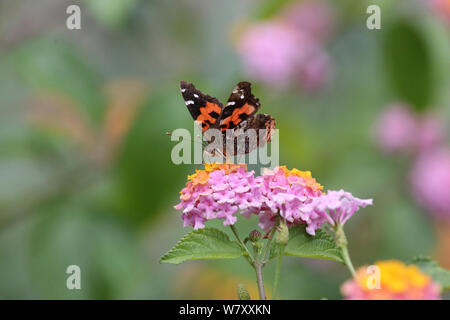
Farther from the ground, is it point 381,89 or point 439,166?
point 381,89

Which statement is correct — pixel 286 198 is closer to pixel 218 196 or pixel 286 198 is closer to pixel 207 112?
pixel 218 196

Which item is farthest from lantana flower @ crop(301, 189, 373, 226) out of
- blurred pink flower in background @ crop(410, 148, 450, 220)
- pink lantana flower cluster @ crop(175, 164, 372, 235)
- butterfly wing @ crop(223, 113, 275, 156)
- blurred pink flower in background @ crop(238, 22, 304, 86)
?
blurred pink flower in background @ crop(410, 148, 450, 220)

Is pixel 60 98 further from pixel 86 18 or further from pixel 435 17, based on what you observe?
pixel 435 17

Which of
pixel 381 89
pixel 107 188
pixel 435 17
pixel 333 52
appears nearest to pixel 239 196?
pixel 107 188

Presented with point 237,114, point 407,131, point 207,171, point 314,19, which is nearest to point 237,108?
point 237,114

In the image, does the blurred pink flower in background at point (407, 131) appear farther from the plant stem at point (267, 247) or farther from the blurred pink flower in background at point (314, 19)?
the plant stem at point (267, 247)

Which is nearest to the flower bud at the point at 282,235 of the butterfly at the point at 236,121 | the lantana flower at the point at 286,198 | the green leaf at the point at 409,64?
the lantana flower at the point at 286,198
